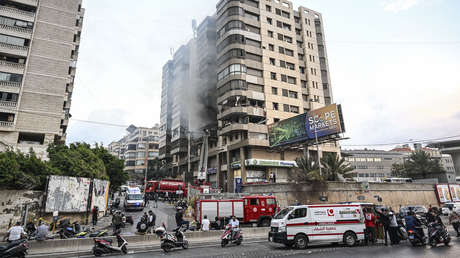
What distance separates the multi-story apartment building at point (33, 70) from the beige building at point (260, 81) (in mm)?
25362

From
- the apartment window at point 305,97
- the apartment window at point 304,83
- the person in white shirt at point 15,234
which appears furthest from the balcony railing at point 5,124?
the apartment window at point 304,83

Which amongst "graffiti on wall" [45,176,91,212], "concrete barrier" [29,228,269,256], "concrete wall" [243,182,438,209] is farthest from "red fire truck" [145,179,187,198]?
"concrete barrier" [29,228,269,256]

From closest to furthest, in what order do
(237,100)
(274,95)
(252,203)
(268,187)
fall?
(252,203) < (268,187) < (237,100) < (274,95)

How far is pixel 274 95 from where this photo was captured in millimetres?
47000

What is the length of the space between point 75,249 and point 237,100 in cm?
3457

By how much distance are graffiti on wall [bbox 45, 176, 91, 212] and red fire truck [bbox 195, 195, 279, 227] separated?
944 cm

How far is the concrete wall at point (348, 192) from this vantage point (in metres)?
28.5

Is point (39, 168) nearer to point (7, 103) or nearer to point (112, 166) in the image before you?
point (112, 166)

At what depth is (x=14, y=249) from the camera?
1004 cm

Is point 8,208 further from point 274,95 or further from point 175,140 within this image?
point 175,140

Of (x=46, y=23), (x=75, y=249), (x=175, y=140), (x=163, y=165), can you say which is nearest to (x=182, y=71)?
(x=175, y=140)

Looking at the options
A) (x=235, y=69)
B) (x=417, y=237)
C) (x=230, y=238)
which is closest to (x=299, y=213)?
(x=230, y=238)

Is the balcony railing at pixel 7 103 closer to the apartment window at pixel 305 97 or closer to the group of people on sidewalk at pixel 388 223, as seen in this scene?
the group of people on sidewalk at pixel 388 223

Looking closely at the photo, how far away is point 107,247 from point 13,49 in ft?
122
